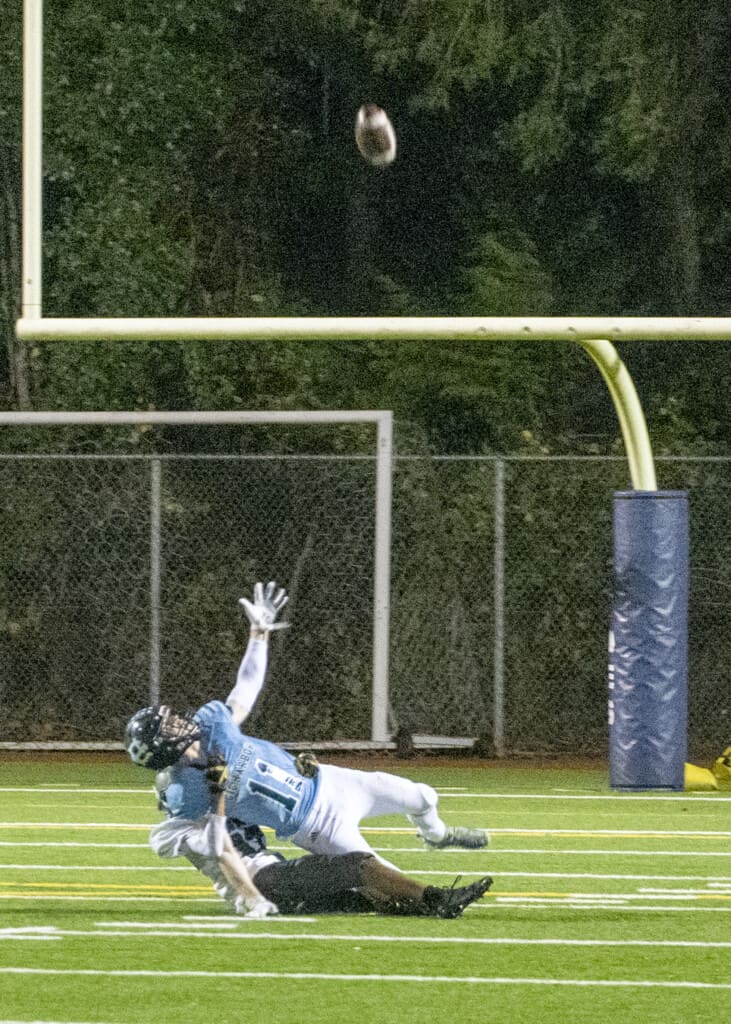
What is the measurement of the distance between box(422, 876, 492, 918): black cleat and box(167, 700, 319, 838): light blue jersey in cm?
55

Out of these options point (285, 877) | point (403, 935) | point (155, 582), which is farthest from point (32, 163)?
point (155, 582)

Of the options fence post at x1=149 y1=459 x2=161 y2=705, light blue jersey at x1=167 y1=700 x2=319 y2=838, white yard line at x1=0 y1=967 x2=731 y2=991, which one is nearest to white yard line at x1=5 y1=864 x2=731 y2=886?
light blue jersey at x1=167 y1=700 x2=319 y2=838

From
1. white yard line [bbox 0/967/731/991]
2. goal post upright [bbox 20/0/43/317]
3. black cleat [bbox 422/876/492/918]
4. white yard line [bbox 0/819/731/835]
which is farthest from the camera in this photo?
white yard line [bbox 0/819/731/835]

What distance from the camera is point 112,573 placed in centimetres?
1575

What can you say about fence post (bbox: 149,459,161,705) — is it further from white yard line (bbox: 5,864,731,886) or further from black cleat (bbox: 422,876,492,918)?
black cleat (bbox: 422,876,492,918)

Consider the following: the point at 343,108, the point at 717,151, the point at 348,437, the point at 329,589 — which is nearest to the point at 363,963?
the point at 329,589

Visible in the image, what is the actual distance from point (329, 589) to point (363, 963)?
8.51m

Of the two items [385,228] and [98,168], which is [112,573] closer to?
[98,168]

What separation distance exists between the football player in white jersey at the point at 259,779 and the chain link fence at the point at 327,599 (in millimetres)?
6891

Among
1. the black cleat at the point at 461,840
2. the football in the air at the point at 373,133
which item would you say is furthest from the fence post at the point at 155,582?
the black cleat at the point at 461,840

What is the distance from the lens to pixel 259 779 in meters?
8.30

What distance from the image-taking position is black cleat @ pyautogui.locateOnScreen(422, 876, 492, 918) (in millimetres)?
8180

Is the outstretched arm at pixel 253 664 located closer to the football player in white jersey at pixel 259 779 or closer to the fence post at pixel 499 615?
the football player in white jersey at pixel 259 779

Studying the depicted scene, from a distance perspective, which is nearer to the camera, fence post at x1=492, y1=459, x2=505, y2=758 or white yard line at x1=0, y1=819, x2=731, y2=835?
white yard line at x1=0, y1=819, x2=731, y2=835
